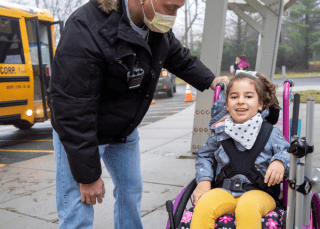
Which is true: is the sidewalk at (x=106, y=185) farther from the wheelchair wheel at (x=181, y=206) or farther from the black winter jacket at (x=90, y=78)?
the black winter jacket at (x=90, y=78)

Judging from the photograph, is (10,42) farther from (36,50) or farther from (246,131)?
(246,131)

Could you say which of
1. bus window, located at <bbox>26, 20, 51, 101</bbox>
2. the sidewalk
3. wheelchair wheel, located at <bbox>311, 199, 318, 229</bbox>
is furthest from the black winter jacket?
bus window, located at <bbox>26, 20, 51, 101</bbox>

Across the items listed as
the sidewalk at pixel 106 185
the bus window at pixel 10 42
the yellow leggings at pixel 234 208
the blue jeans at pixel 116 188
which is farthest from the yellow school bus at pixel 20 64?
the yellow leggings at pixel 234 208

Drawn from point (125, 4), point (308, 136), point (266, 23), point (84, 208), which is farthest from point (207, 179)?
point (266, 23)

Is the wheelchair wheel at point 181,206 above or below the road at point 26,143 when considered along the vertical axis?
above

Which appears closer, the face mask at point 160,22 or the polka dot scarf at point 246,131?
the face mask at point 160,22

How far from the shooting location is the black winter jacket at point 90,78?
1.66m

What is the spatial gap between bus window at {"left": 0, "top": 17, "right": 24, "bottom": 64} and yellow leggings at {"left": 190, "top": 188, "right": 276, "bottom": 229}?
6346mm

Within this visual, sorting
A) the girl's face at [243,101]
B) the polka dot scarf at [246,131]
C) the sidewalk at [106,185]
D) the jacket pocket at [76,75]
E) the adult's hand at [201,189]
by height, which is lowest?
the sidewalk at [106,185]

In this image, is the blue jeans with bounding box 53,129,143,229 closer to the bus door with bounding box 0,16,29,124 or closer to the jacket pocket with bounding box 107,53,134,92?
the jacket pocket with bounding box 107,53,134,92

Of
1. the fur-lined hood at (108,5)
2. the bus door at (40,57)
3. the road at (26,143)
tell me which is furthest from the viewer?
the bus door at (40,57)

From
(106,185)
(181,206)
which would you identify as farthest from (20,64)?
(181,206)

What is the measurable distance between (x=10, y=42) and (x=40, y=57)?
66 centimetres

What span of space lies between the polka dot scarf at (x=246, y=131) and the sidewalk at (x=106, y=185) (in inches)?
47.2
